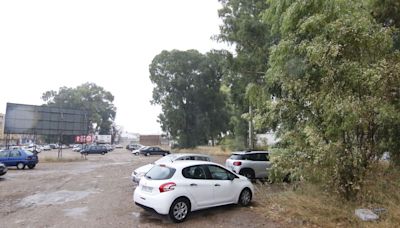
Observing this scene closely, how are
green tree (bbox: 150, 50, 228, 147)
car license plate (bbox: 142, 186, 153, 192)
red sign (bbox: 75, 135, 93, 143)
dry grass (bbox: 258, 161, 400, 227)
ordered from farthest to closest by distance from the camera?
green tree (bbox: 150, 50, 228, 147) < red sign (bbox: 75, 135, 93, 143) < car license plate (bbox: 142, 186, 153, 192) < dry grass (bbox: 258, 161, 400, 227)

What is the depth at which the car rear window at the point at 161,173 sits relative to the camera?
29.9ft

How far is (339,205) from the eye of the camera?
8.97m

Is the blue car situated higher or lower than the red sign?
lower

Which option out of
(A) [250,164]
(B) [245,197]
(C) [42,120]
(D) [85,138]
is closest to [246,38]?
(A) [250,164]

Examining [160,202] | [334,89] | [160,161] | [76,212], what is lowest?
[76,212]

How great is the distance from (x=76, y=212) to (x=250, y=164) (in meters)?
8.93

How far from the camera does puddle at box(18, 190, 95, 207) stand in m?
11.7

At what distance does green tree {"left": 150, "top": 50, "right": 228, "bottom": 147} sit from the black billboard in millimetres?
17678

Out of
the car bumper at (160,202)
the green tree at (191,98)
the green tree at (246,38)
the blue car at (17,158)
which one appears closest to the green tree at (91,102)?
the green tree at (191,98)

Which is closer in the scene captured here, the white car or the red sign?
the white car

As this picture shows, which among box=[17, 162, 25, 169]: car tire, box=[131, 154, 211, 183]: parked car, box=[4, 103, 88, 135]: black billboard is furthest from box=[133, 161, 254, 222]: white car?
box=[4, 103, 88, 135]: black billboard

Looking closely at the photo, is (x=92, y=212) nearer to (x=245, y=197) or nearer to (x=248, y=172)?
(x=245, y=197)

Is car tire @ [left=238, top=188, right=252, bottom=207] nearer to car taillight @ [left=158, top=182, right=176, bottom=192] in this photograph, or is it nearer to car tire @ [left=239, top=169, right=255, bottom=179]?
car taillight @ [left=158, top=182, right=176, bottom=192]

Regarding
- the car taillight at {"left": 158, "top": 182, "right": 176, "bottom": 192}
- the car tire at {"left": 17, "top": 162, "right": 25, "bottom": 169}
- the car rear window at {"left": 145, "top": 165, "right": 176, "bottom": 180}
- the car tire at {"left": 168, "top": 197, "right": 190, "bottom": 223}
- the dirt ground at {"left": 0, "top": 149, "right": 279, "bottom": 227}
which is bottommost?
the dirt ground at {"left": 0, "top": 149, "right": 279, "bottom": 227}
